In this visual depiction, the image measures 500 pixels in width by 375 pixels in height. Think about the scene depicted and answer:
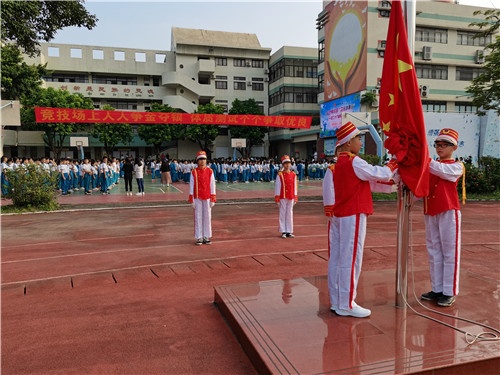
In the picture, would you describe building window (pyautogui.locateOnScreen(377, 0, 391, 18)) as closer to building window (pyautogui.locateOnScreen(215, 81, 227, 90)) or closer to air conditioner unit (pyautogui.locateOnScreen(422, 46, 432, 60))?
air conditioner unit (pyautogui.locateOnScreen(422, 46, 432, 60))

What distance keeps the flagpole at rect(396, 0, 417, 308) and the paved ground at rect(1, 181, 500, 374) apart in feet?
5.62

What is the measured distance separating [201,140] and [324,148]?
1335 cm

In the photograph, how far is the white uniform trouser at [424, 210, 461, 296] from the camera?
13.2 ft

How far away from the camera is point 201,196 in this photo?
7.83m

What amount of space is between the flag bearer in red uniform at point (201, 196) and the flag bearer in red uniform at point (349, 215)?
4321 mm

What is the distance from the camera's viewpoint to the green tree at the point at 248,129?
133 feet

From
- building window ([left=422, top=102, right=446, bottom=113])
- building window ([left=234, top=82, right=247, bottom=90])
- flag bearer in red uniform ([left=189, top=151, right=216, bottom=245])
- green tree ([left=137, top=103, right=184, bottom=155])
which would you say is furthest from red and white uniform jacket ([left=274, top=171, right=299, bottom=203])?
building window ([left=234, top=82, right=247, bottom=90])

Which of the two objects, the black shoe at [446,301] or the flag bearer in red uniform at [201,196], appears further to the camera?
the flag bearer in red uniform at [201,196]

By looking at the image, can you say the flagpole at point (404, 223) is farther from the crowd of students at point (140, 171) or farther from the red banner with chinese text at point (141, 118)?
the red banner with chinese text at point (141, 118)

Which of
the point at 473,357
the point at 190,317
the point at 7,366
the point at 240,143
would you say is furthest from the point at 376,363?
the point at 240,143

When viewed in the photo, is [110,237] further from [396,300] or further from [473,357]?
[473,357]

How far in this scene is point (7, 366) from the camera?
3262 mm

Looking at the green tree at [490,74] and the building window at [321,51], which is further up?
the building window at [321,51]

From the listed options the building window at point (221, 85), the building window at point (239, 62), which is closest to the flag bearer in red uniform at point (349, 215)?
the building window at point (221, 85)
